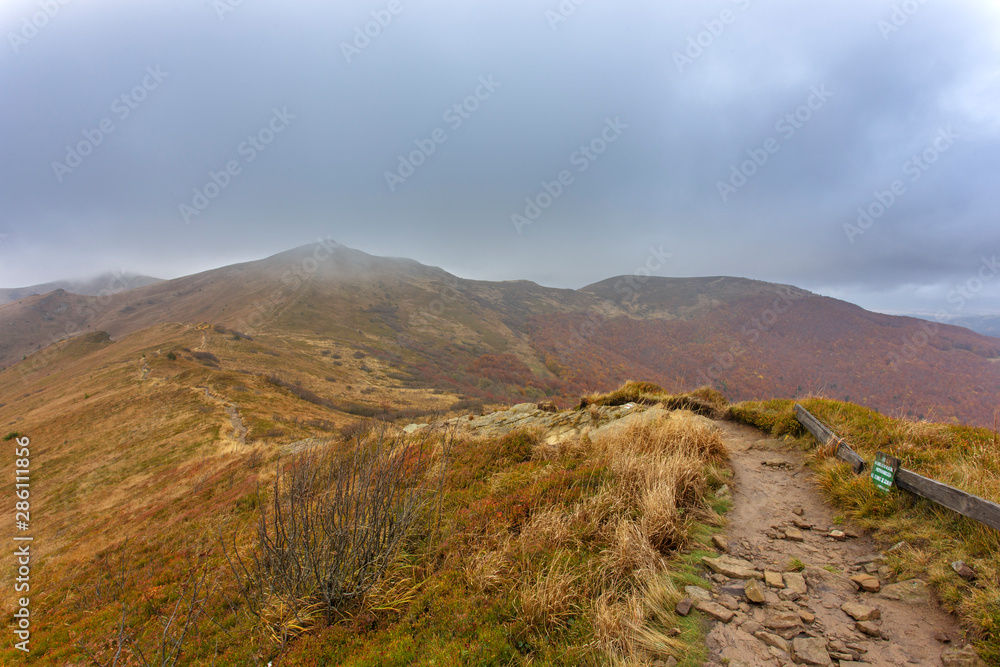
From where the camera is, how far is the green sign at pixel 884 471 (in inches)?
168

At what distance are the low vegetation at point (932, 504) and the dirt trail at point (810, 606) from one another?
0.72ft

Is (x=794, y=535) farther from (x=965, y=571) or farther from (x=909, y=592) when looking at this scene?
(x=965, y=571)

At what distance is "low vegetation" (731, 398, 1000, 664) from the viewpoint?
9.16ft

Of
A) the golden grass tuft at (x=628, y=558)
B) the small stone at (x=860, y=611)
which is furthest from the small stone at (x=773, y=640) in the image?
the golden grass tuft at (x=628, y=558)

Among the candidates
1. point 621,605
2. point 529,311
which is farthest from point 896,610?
point 529,311

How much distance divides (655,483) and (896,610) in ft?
7.92

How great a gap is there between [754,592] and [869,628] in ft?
2.61

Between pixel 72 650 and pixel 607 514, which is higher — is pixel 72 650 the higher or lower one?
the lower one

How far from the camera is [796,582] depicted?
3584 millimetres

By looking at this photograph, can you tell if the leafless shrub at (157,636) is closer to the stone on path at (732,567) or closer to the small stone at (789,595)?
the stone on path at (732,567)

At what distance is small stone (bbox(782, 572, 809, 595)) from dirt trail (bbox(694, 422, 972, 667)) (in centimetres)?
1

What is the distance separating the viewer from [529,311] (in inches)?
4646

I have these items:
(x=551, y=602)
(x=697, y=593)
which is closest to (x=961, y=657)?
(x=697, y=593)

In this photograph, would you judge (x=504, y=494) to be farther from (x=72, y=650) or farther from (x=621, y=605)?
(x=72, y=650)
